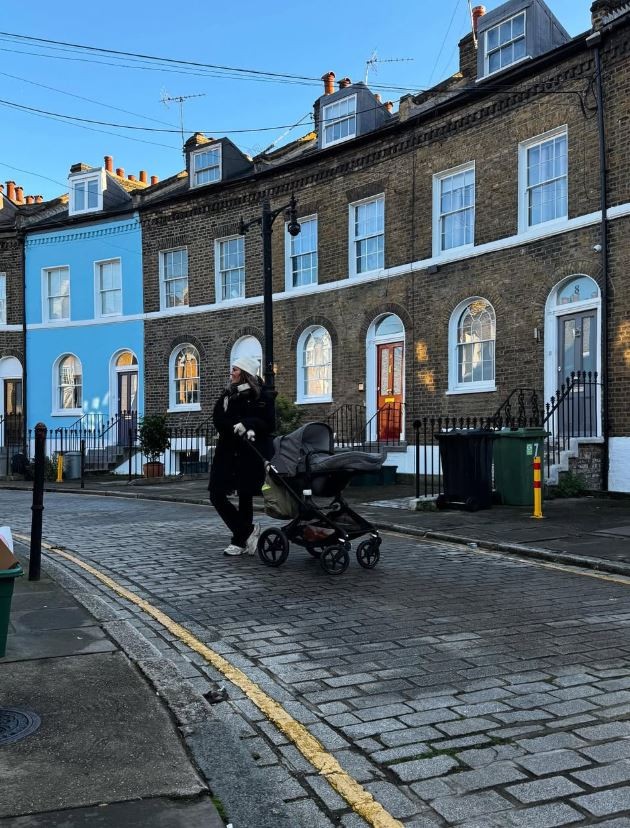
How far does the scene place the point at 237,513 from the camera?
27.2ft

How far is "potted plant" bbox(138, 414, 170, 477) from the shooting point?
2164 centimetres

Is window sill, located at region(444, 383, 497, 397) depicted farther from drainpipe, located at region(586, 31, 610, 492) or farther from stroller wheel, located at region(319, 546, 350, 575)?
stroller wheel, located at region(319, 546, 350, 575)

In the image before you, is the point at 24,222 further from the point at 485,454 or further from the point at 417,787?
the point at 417,787

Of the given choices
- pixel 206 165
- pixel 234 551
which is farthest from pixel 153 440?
pixel 234 551

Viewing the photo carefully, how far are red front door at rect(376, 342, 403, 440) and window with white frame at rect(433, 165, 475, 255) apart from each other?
2783mm

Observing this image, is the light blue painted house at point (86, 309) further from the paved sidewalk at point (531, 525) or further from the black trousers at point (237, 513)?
the black trousers at point (237, 513)

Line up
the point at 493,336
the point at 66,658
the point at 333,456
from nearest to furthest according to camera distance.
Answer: the point at 66,658 → the point at 333,456 → the point at 493,336

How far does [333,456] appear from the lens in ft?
25.1

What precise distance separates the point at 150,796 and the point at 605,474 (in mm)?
13023

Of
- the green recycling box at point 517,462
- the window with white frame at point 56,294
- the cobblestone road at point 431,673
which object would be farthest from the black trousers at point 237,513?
the window with white frame at point 56,294

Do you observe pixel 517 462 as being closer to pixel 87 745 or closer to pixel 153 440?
pixel 87 745

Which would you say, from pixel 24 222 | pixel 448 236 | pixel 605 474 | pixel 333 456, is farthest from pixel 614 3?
pixel 24 222

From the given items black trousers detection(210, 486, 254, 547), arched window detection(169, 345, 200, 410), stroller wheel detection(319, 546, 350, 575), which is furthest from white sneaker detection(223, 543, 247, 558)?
arched window detection(169, 345, 200, 410)

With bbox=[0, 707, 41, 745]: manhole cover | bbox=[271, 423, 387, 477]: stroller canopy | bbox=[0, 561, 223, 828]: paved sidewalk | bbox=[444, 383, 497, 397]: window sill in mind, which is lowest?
bbox=[0, 561, 223, 828]: paved sidewalk
